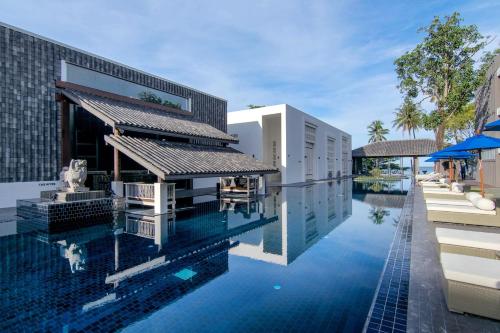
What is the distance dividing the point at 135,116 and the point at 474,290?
14857 millimetres

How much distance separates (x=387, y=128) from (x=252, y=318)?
66.7 m

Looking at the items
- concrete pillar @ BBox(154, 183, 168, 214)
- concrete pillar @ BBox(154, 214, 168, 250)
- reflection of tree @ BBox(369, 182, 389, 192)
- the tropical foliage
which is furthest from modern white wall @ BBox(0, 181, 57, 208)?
reflection of tree @ BBox(369, 182, 389, 192)

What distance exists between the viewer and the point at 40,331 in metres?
3.60

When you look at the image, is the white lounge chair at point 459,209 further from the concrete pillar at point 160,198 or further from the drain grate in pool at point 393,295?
the concrete pillar at point 160,198

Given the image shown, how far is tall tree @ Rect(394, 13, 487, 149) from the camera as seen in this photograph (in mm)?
22859

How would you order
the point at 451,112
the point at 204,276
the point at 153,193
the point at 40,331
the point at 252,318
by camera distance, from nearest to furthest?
the point at 40,331 → the point at 252,318 → the point at 204,276 → the point at 153,193 → the point at 451,112

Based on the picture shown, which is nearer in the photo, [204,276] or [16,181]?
[204,276]

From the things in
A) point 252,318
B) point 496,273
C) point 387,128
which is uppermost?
point 387,128

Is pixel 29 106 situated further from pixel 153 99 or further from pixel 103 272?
pixel 103 272

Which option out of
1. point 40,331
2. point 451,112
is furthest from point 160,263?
point 451,112

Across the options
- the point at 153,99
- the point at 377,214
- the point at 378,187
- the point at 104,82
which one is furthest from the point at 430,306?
the point at 378,187

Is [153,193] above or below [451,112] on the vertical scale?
below

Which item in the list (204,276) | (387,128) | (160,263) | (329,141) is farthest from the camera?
(387,128)

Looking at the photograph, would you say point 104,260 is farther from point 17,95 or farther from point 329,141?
point 329,141
